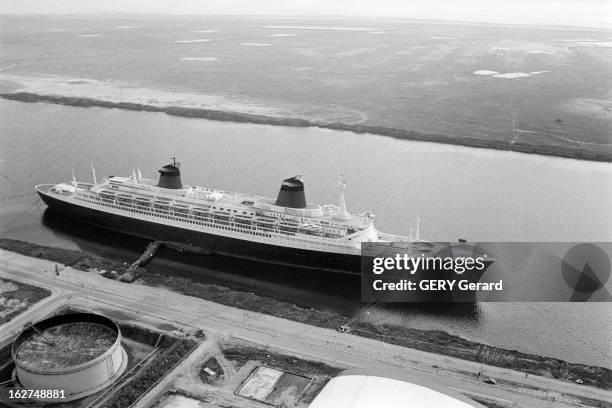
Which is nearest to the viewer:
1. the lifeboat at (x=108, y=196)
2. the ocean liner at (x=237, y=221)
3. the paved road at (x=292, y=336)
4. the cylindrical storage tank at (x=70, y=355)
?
the cylindrical storage tank at (x=70, y=355)

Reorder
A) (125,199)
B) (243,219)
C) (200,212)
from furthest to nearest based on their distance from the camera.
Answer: (125,199) → (200,212) → (243,219)

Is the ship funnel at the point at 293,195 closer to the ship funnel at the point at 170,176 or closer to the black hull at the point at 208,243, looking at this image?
the black hull at the point at 208,243

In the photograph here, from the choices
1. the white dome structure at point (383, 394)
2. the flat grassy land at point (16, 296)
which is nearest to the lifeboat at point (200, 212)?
the flat grassy land at point (16, 296)

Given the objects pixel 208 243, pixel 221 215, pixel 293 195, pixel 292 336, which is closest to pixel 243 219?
pixel 221 215

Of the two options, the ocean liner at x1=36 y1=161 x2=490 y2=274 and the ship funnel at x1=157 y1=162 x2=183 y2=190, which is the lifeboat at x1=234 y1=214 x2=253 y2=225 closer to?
the ocean liner at x1=36 y1=161 x2=490 y2=274

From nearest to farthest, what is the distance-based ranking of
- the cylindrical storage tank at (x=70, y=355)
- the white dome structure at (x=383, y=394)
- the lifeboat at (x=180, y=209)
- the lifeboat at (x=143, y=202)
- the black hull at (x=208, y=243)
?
the white dome structure at (x=383, y=394) < the cylindrical storage tank at (x=70, y=355) < the black hull at (x=208, y=243) < the lifeboat at (x=180, y=209) < the lifeboat at (x=143, y=202)

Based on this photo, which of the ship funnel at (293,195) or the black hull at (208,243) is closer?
the black hull at (208,243)

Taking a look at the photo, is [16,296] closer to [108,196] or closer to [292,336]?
[108,196]
